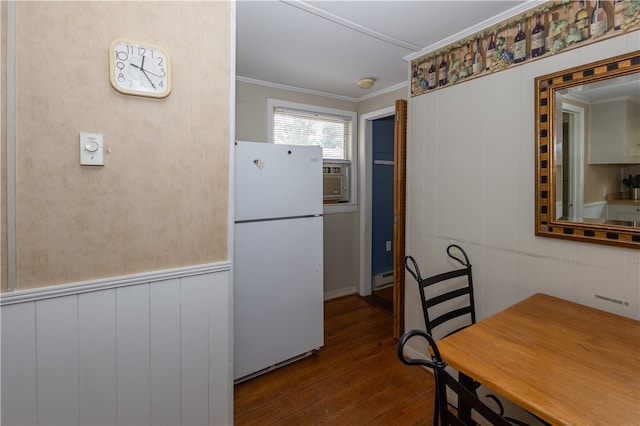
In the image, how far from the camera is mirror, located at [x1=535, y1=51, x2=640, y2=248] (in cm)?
132

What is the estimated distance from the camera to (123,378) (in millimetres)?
1269

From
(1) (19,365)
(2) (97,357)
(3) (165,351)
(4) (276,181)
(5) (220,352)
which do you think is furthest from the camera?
(4) (276,181)

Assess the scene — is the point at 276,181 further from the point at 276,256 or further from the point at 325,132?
the point at 325,132

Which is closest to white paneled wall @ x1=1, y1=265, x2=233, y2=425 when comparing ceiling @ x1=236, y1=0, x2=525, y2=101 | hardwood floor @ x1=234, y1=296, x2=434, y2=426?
hardwood floor @ x1=234, y1=296, x2=434, y2=426

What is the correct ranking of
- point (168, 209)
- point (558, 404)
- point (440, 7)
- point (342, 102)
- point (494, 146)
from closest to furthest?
point (558, 404) < point (168, 209) < point (440, 7) < point (494, 146) < point (342, 102)

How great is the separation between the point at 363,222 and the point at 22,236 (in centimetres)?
295

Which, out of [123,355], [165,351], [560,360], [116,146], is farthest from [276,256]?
[560,360]

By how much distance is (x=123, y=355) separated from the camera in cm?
126

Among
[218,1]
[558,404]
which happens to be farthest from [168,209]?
[558,404]

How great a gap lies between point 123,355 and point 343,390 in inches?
53.0

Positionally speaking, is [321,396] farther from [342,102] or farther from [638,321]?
[342,102]

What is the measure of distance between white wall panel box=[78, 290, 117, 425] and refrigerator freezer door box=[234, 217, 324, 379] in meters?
0.82

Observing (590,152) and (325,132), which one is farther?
(325,132)

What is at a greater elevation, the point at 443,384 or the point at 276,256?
the point at 276,256
